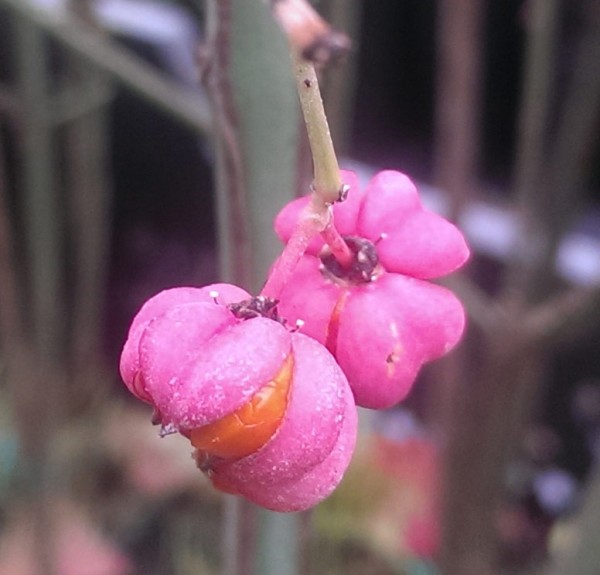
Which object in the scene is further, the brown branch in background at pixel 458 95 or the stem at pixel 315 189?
the brown branch in background at pixel 458 95

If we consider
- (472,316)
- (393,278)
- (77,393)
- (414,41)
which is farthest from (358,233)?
(414,41)

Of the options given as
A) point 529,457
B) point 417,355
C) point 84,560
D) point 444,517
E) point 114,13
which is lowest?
point 84,560

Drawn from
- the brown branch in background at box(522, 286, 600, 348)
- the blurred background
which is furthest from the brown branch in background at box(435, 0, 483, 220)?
the brown branch in background at box(522, 286, 600, 348)

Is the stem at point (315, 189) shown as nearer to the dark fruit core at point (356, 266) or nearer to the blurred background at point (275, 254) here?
the dark fruit core at point (356, 266)

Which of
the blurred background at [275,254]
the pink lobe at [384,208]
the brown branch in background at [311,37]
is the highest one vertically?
the brown branch in background at [311,37]

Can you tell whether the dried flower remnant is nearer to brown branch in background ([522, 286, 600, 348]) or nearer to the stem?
the stem

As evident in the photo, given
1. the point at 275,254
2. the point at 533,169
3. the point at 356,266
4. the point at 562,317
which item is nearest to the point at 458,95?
the point at 533,169

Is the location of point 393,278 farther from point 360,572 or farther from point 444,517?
point 360,572

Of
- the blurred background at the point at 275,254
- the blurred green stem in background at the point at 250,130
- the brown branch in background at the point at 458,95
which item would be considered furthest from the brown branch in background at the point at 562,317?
the blurred green stem in background at the point at 250,130
